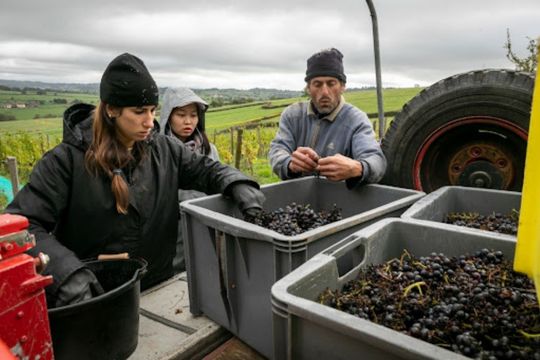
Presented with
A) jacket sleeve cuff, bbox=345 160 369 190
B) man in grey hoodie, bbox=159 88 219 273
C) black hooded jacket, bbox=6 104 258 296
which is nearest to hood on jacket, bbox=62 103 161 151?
black hooded jacket, bbox=6 104 258 296

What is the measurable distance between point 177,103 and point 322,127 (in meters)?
1.23

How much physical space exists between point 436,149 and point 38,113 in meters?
27.1

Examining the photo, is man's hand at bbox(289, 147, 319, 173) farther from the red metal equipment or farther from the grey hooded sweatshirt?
the red metal equipment

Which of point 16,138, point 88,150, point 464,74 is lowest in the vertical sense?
point 16,138

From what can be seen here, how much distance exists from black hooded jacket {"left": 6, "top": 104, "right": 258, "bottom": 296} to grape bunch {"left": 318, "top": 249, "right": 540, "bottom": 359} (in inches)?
41.1

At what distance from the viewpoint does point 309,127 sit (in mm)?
2918

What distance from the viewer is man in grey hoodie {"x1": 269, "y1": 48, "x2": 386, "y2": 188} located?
8.21 ft

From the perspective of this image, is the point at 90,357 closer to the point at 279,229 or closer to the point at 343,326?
the point at 279,229

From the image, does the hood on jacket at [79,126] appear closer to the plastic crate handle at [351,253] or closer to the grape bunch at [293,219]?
the grape bunch at [293,219]

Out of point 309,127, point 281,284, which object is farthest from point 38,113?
point 281,284

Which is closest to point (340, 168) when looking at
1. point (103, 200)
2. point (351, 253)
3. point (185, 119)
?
point (351, 253)

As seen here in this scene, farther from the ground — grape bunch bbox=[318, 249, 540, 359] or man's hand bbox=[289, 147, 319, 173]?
man's hand bbox=[289, 147, 319, 173]

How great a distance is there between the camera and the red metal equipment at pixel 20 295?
38.7 inches

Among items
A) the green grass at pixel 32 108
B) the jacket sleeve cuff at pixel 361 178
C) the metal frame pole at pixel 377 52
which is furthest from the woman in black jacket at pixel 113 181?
the green grass at pixel 32 108
